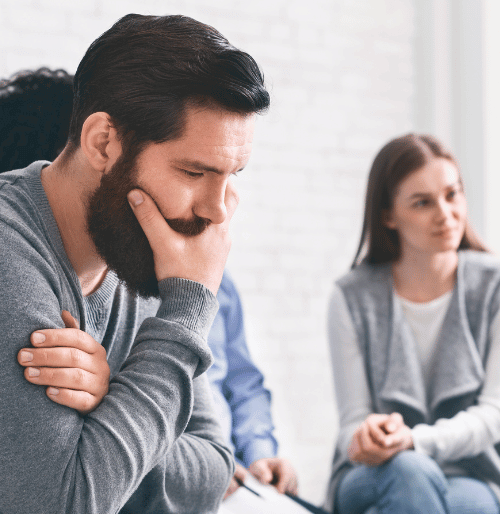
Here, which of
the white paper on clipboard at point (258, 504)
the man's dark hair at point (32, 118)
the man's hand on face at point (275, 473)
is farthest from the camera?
the man's hand on face at point (275, 473)

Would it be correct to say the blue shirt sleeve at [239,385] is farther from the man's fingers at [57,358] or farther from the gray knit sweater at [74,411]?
the man's fingers at [57,358]

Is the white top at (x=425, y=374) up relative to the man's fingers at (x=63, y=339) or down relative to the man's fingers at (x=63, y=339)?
down

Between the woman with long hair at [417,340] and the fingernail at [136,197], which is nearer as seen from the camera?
the fingernail at [136,197]

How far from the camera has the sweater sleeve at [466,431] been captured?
58.9 inches

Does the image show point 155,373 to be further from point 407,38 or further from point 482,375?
point 407,38

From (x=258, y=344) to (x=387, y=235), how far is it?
736 mm

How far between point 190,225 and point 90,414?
12.3 inches

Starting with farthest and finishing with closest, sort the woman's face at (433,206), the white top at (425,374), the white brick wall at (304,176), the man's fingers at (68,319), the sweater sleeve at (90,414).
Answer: the white brick wall at (304,176), the woman's face at (433,206), the white top at (425,374), the man's fingers at (68,319), the sweater sleeve at (90,414)

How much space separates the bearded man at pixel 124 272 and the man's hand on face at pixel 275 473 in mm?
425

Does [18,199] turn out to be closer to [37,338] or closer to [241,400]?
[37,338]

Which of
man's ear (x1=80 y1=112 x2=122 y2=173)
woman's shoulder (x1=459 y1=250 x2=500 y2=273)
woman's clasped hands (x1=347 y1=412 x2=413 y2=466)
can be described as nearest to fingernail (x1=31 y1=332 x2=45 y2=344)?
man's ear (x1=80 y1=112 x2=122 y2=173)

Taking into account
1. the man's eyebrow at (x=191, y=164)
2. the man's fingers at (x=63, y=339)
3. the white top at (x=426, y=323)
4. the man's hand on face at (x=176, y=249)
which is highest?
the man's eyebrow at (x=191, y=164)

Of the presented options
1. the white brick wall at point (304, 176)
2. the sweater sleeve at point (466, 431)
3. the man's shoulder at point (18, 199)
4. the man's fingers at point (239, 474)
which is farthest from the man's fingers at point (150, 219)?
the white brick wall at point (304, 176)

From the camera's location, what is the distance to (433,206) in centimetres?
174
